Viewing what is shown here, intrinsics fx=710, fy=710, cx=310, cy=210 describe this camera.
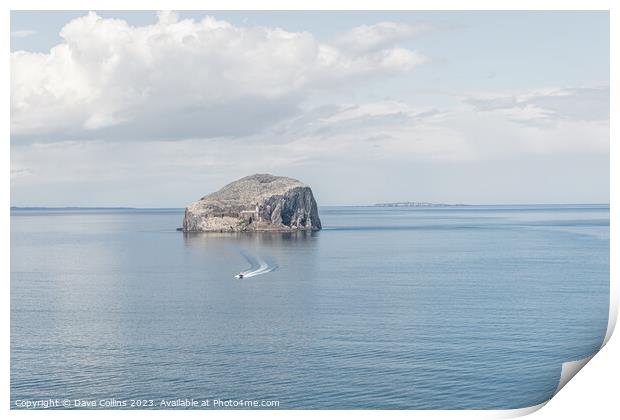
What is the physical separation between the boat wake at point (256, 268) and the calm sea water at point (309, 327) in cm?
63

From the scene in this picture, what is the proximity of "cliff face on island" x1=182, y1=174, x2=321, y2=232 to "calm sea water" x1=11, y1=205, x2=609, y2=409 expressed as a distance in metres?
49.7

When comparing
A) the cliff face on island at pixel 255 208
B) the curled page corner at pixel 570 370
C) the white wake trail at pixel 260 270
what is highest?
the cliff face on island at pixel 255 208

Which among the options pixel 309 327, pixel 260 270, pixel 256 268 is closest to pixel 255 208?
pixel 256 268

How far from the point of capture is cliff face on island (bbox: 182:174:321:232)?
447 ft

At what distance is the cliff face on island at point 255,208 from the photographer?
136125 mm

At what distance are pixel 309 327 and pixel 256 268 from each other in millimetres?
31984

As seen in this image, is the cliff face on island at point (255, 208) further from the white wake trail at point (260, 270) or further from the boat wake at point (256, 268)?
the white wake trail at point (260, 270)

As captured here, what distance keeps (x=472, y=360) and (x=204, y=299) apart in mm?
25498

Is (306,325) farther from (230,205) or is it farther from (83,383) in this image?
(230,205)

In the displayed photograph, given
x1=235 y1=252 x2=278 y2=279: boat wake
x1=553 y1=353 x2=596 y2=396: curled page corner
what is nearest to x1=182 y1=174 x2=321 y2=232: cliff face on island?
x1=235 y1=252 x2=278 y2=279: boat wake

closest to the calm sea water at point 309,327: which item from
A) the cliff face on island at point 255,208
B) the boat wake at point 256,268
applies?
the boat wake at point 256,268

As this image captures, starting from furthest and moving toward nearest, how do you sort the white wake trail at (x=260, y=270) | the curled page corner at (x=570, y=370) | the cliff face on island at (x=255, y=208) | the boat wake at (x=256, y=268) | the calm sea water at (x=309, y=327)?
the cliff face on island at (x=255, y=208) → the white wake trail at (x=260, y=270) → the boat wake at (x=256, y=268) → the calm sea water at (x=309, y=327) → the curled page corner at (x=570, y=370)
